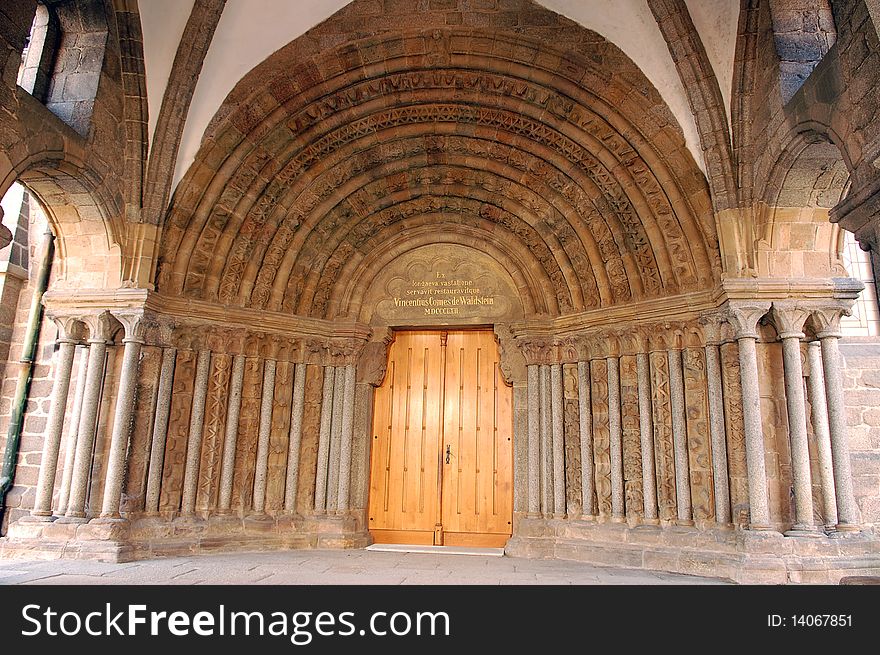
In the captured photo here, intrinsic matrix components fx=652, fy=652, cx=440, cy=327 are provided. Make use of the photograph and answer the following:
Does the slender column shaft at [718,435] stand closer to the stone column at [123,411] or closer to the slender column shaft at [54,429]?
the stone column at [123,411]

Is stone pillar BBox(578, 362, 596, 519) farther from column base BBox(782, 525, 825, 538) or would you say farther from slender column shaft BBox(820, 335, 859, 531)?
slender column shaft BBox(820, 335, 859, 531)

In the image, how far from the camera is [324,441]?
8156 millimetres

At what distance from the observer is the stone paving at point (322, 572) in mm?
5516

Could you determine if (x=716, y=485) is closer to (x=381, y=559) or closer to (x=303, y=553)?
(x=381, y=559)

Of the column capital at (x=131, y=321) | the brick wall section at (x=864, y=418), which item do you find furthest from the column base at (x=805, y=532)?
the column capital at (x=131, y=321)

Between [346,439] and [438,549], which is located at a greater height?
[346,439]

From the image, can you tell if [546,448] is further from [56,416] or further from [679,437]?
[56,416]

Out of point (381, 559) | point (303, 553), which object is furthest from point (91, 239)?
point (381, 559)

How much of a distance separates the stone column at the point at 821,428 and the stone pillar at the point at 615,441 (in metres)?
1.92

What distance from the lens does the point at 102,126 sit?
6828 millimetres

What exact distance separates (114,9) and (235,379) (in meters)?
4.19

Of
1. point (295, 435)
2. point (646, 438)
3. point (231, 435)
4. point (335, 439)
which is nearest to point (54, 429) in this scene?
point (231, 435)

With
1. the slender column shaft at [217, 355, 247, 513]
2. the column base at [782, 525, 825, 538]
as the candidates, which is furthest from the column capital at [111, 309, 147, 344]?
the column base at [782, 525, 825, 538]

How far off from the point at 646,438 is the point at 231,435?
4.74 m
